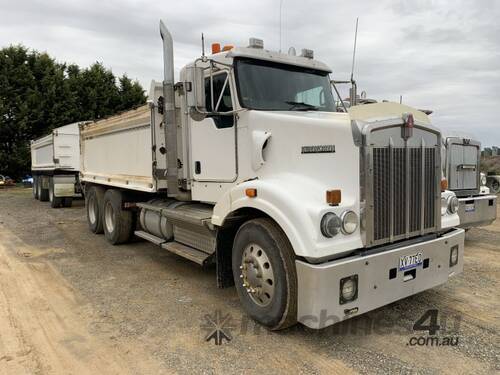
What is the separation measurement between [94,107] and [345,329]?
25.7 metres

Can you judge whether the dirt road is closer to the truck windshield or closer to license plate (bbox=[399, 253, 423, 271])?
license plate (bbox=[399, 253, 423, 271])

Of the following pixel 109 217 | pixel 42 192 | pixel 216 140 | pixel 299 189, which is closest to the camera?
pixel 299 189

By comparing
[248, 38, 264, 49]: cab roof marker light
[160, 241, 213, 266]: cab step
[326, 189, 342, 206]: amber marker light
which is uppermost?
[248, 38, 264, 49]: cab roof marker light

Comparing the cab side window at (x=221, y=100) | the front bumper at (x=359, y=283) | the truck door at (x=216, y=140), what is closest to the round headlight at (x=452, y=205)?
the front bumper at (x=359, y=283)

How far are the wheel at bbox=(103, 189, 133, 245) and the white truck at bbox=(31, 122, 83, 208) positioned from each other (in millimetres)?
7369

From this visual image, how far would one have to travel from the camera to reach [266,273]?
385 cm

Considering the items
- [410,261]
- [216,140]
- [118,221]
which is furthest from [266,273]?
[118,221]

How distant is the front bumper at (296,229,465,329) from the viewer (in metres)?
3.31

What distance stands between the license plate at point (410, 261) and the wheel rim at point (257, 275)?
1.16m

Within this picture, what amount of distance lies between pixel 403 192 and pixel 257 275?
1542 millimetres

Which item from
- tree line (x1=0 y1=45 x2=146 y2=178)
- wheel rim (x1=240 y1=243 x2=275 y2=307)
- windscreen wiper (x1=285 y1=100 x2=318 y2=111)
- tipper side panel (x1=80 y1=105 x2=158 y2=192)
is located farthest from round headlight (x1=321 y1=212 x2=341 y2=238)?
tree line (x1=0 y1=45 x2=146 y2=178)

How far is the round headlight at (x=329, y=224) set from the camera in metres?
3.37

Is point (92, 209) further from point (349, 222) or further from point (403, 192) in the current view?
point (403, 192)

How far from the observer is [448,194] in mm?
4637
